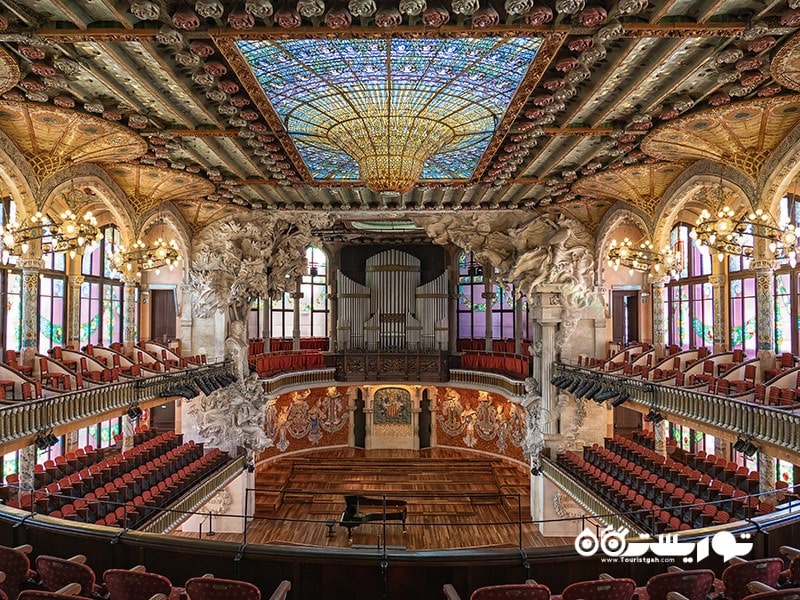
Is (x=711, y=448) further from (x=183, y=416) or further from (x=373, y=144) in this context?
(x=183, y=416)

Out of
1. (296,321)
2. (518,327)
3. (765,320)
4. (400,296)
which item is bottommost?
(518,327)

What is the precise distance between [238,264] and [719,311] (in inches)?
633

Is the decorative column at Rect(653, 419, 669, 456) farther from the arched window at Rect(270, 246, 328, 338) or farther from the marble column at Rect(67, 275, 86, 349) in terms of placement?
the marble column at Rect(67, 275, 86, 349)

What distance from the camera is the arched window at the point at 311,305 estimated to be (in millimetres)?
27938

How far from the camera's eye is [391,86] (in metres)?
9.55

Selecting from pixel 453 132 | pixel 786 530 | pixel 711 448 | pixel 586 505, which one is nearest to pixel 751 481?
pixel 586 505

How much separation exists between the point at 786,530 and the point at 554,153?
32.8 feet

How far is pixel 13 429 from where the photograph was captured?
10266mm

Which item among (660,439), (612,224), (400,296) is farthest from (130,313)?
(660,439)

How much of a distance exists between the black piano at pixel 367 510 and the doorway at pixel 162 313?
12.7 m

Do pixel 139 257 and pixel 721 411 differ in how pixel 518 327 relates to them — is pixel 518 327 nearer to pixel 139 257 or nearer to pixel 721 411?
pixel 721 411

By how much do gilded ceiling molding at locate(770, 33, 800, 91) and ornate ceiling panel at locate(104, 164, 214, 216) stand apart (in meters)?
13.0

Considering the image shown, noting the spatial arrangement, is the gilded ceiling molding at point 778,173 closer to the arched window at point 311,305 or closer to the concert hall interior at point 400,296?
the concert hall interior at point 400,296

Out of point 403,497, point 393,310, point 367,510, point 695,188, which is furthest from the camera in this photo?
point 393,310
